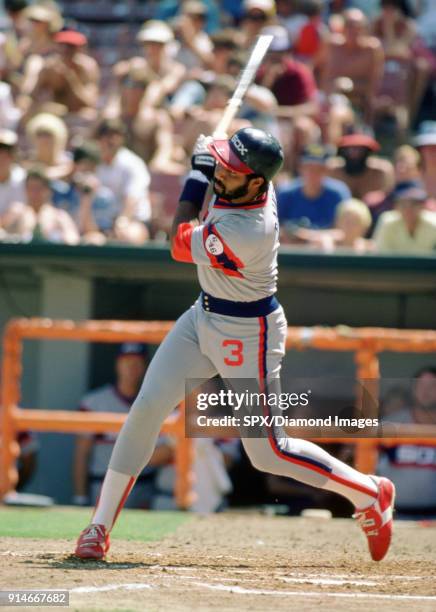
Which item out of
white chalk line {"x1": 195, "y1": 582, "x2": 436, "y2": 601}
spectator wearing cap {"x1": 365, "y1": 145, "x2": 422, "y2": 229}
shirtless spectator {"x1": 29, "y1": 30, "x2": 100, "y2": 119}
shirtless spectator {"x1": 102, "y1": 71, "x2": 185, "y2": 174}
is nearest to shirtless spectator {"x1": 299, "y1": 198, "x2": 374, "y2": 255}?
spectator wearing cap {"x1": 365, "y1": 145, "x2": 422, "y2": 229}

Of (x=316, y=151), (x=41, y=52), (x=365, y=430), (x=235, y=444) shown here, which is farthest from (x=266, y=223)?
(x=41, y=52)

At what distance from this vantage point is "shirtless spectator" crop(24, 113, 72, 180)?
384 inches

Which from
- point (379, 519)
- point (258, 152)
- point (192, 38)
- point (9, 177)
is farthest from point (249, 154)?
point (192, 38)

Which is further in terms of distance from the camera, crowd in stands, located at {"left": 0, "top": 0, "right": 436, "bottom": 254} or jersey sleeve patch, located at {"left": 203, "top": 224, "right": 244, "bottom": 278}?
crowd in stands, located at {"left": 0, "top": 0, "right": 436, "bottom": 254}

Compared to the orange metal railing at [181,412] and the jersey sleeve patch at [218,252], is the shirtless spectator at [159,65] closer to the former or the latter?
the orange metal railing at [181,412]

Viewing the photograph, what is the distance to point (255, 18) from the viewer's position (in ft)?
35.8

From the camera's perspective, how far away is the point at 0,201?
30.9 ft

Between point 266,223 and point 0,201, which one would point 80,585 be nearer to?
point 266,223

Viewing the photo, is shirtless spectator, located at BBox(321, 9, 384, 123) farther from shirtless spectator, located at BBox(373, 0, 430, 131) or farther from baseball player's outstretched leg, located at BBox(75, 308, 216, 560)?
baseball player's outstretched leg, located at BBox(75, 308, 216, 560)

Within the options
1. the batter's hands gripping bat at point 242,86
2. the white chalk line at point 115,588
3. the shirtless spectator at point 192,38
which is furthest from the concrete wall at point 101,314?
the white chalk line at point 115,588

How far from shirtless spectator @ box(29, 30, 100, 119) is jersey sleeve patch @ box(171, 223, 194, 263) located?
6.34m

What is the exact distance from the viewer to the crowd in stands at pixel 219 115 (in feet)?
29.8

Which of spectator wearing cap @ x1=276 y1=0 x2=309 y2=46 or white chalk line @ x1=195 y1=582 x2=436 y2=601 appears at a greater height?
spectator wearing cap @ x1=276 y1=0 x2=309 y2=46

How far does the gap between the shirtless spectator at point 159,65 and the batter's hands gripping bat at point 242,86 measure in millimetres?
4679
